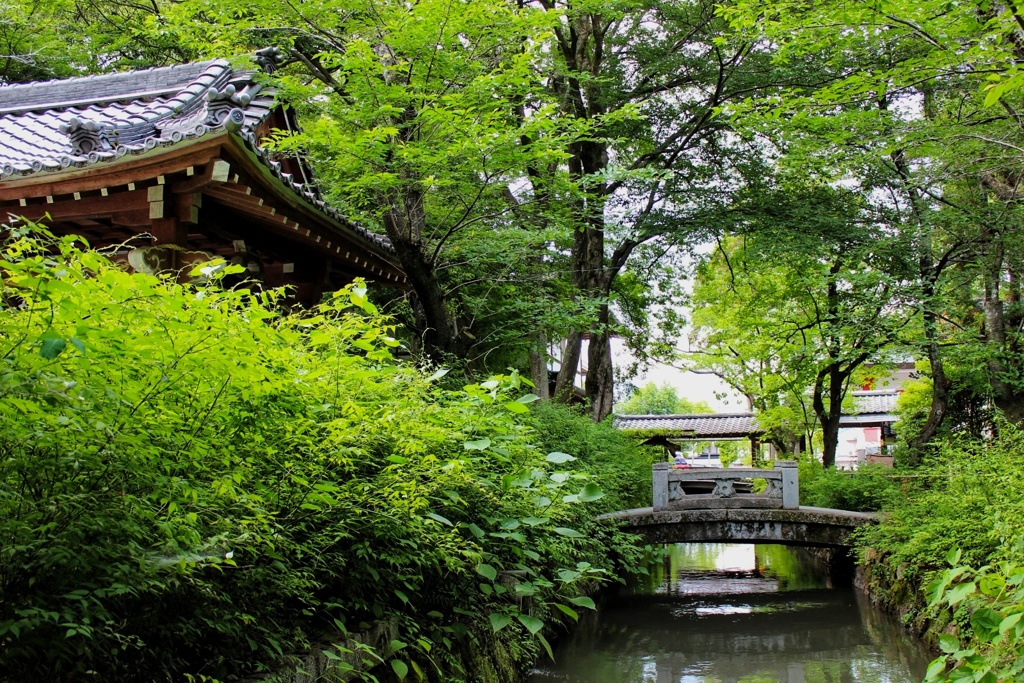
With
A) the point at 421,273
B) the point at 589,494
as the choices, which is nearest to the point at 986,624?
the point at 589,494

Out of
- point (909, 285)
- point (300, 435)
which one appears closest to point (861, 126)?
point (909, 285)

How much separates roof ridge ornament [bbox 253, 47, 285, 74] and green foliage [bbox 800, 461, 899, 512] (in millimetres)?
11369

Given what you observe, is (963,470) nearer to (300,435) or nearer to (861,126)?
(861,126)

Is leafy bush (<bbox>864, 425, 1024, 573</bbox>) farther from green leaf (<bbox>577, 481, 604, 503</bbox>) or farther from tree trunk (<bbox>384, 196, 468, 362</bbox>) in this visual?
tree trunk (<bbox>384, 196, 468, 362</bbox>)

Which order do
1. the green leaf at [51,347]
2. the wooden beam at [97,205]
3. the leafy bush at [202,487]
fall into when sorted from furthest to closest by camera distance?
the wooden beam at [97,205] < the leafy bush at [202,487] < the green leaf at [51,347]

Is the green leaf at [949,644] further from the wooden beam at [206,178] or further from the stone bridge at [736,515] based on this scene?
the stone bridge at [736,515]

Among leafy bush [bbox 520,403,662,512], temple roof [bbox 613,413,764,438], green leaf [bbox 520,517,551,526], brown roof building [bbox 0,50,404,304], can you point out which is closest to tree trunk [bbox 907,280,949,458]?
leafy bush [bbox 520,403,662,512]

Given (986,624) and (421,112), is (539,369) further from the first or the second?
(986,624)

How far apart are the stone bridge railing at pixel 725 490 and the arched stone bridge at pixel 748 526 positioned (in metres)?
0.15

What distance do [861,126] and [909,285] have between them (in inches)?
117

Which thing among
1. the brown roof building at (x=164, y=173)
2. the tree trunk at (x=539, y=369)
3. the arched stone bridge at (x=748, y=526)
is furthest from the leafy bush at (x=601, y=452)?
the brown roof building at (x=164, y=173)

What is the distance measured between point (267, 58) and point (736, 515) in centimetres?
1018

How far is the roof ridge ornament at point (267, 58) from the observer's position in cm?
826

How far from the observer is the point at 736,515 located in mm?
14031
